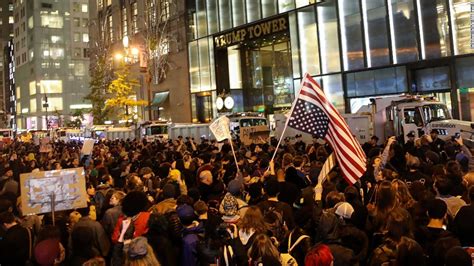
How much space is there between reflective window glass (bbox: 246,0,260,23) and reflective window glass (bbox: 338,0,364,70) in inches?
305

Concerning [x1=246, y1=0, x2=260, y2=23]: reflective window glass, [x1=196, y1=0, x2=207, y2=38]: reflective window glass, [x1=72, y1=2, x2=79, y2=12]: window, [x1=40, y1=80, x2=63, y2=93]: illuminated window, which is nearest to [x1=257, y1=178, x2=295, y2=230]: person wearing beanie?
[x1=246, y1=0, x2=260, y2=23]: reflective window glass

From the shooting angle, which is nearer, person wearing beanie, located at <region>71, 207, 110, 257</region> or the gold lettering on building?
person wearing beanie, located at <region>71, 207, 110, 257</region>

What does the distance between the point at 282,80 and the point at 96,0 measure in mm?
31771

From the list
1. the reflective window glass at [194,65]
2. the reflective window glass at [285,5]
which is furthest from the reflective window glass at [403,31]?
the reflective window glass at [194,65]

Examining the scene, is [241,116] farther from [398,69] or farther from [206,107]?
[206,107]

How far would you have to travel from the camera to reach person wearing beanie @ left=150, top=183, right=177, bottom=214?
6352 mm

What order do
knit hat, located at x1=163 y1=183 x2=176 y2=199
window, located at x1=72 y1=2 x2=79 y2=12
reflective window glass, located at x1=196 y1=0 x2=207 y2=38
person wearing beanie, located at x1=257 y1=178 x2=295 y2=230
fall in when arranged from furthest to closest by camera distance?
window, located at x1=72 y1=2 x2=79 y2=12, reflective window glass, located at x1=196 y1=0 x2=207 y2=38, knit hat, located at x1=163 y1=183 x2=176 y2=199, person wearing beanie, located at x1=257 y1=178 x2=295 y2=230

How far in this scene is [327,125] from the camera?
307 inches

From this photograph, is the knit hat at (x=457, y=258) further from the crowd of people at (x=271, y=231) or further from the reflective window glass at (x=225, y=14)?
the reflective window glass at (x=225, y=14)

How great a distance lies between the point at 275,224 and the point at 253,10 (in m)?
33.1

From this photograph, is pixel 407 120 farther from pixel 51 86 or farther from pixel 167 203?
pixel 51 86

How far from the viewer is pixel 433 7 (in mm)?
26453

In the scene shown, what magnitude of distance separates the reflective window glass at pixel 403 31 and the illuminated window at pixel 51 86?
9131cm

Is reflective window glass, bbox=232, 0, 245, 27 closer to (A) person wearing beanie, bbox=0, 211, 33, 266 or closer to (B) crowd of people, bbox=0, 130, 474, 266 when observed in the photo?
(B) crowd of people, bbox=0, 130, 474, 266
